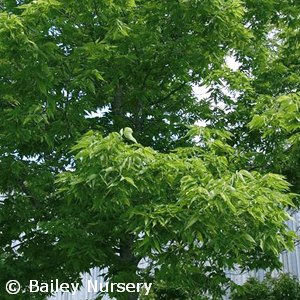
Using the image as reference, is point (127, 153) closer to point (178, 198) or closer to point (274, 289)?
point (178, 198)

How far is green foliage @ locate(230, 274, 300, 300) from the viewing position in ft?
30.6

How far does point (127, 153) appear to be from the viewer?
3309 mm

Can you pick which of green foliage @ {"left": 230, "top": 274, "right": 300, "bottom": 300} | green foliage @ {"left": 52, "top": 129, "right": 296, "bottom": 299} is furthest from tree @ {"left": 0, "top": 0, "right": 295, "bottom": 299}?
green foliage @ {"left": 230, "top": 274, "right": 300, "bottom": 300}

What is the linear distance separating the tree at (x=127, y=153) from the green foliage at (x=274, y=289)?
4.73 meters

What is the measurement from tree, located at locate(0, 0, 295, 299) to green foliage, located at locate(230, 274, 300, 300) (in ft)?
15.5

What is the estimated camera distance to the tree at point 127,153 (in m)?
3.31

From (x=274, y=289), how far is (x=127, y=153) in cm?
728

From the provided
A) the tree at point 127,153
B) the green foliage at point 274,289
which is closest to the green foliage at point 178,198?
the tree at point 127,153

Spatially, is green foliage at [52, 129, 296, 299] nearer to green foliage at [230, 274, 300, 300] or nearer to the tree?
the tree

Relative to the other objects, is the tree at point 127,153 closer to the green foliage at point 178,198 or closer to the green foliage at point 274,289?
the green foliage at point 178,198

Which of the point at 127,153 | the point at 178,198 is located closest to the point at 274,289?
the point at 178,198

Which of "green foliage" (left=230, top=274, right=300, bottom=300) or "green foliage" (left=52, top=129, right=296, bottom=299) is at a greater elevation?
"green foliage" (left=52, top=129, right=296, bottom=299)

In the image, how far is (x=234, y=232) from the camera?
332 cm

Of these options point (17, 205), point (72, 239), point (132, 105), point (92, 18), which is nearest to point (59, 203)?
point (17, 205)
